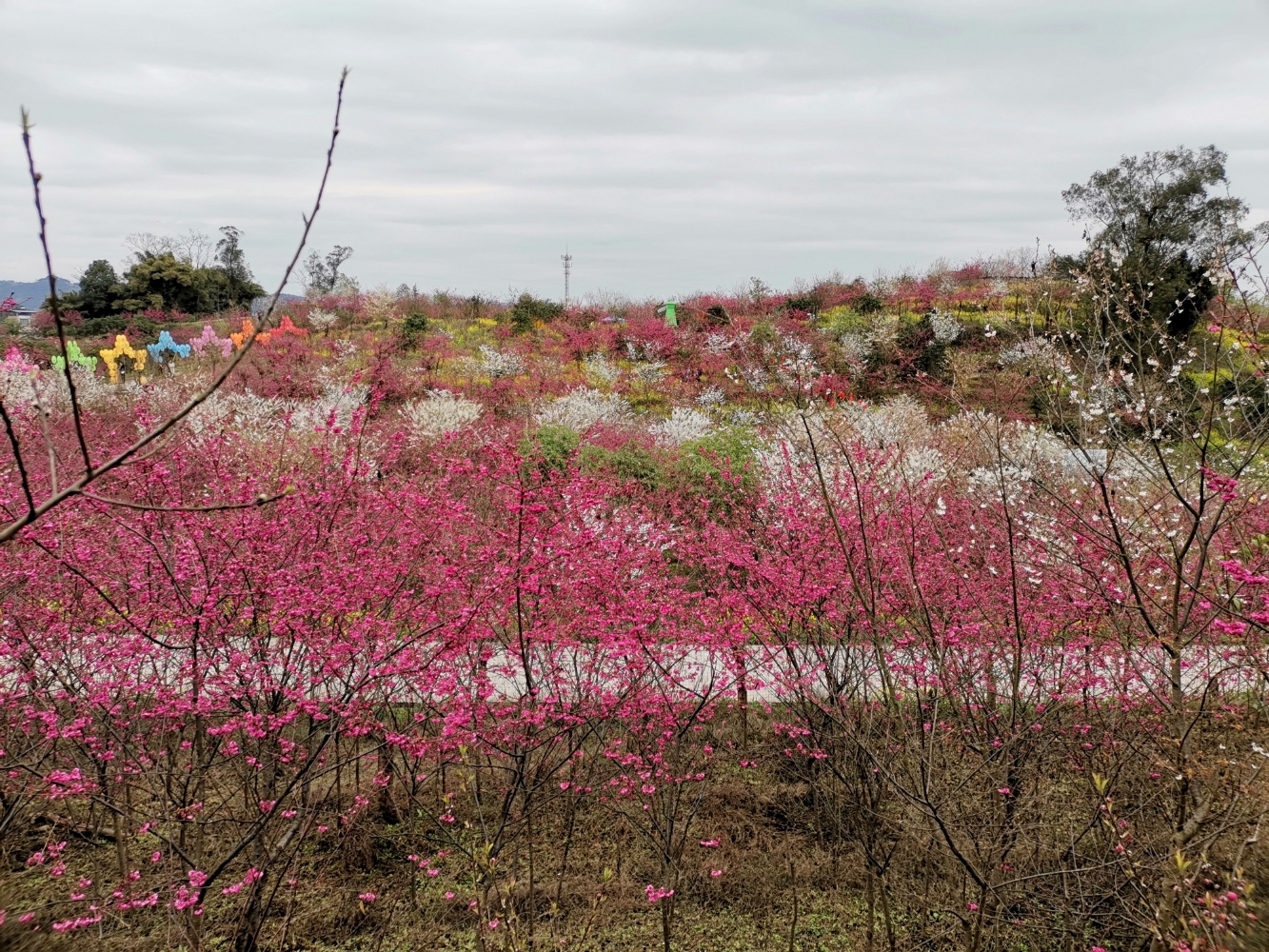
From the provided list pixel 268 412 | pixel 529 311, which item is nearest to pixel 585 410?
pixel 268 412

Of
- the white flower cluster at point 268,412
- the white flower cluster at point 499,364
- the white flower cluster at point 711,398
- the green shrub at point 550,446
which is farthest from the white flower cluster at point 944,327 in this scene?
the white flower cluster at point 268,412

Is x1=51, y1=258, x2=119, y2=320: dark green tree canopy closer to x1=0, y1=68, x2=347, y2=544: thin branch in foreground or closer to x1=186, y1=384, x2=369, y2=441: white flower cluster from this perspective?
x1=186, y1=384, x2=369, y2=441: white flower cluster

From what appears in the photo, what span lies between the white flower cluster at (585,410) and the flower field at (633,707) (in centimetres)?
933

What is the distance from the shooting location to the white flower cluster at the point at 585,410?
56.0 feet

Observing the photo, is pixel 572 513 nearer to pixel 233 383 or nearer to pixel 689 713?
pixel 689 713

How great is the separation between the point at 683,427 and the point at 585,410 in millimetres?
2512

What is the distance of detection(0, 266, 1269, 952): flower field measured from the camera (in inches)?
179

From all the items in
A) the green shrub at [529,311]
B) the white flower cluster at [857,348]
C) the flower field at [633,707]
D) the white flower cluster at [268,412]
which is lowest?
the flower field at [633,707]

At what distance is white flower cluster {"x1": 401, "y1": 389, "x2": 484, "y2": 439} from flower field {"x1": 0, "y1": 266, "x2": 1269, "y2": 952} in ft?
27.1

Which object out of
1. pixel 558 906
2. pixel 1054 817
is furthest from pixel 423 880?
pixel 1054 817

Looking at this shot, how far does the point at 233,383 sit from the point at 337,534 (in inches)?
669

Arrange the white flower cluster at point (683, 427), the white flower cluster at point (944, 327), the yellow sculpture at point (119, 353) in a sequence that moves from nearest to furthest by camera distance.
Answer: the white flower cluster at point (683, 427), the yellow sculpture at point (119, 353), the white flower cluster at point (944, 327)

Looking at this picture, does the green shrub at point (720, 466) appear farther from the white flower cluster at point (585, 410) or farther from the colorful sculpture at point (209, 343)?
the colorful sculpture at point (209, 343)

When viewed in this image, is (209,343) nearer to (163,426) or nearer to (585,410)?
(585,410)
